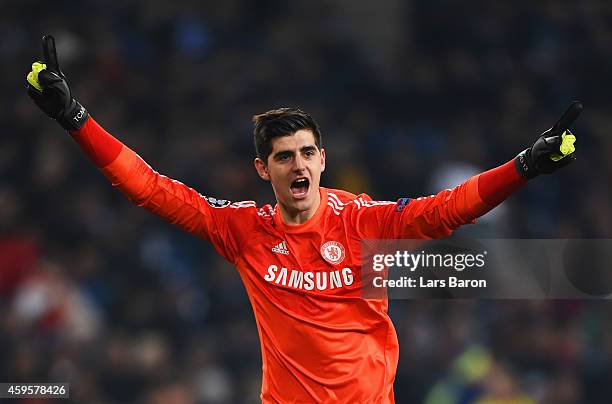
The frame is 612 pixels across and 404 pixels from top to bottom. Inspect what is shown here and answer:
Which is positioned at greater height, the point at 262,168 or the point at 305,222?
the point at 262,168

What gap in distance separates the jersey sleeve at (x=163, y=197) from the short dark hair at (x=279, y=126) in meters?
0.31

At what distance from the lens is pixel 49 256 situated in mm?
9344

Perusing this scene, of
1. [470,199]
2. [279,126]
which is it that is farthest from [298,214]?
[470,199]

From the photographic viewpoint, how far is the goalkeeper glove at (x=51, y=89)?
4.43 metres

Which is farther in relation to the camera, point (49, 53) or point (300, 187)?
point (300, 187)

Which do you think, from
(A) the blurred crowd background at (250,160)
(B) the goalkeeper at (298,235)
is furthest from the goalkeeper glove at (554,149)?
(A) the blurred crowd background at (250,160)

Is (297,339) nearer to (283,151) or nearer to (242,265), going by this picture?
(242,265)

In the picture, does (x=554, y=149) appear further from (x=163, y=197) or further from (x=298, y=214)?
(x=163, y=197)

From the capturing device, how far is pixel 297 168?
4.70 m

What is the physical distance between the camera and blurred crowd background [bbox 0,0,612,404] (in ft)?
27.5

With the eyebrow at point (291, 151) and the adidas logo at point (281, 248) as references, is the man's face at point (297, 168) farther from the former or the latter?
the adidas logo at point (281, 248)

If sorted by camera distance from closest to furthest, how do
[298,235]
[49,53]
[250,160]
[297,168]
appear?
[49,53]
[297,168]
[298,235]
[250,160]

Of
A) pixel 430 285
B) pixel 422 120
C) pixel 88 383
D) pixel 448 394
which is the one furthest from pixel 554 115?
pixel 430 285

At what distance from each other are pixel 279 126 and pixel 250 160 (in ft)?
17.8
